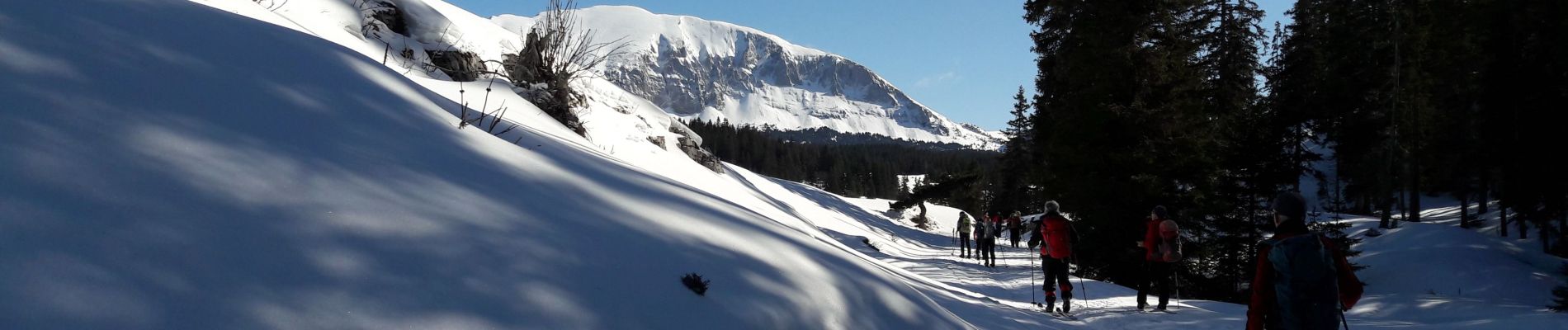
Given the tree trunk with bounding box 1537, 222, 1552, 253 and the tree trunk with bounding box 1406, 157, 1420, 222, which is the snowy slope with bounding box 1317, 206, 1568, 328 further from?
the tree trunk with bounding box 1406, 157, 1420, 222

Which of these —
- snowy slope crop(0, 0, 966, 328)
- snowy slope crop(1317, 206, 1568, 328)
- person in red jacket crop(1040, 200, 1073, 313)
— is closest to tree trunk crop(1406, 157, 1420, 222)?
snowy slope crop(1317, 206, 1568, 328)

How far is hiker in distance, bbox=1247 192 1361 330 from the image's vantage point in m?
3.83

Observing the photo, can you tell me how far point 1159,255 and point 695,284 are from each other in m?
6.72

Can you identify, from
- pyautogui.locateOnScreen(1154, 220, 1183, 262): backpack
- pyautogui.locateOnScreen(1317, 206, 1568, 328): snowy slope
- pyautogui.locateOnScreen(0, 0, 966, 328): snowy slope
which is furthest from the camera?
pyautogui.locateOnScreen(1317, 206, 1568, 328): snowy slope

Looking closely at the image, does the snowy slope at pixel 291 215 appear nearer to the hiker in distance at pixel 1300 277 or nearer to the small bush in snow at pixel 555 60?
the hiker in distance at pixel 1300 277

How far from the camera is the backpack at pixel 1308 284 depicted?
12.6 feet

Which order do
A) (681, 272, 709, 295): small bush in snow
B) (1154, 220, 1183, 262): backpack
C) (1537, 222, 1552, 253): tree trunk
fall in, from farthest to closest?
(1537, 222, 1552, 253): tree trunk, (1154, 220, 1183, 262): backpack, (681, 272, 709, 295): small bush in snow

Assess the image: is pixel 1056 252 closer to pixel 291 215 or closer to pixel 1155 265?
pixel 1155 265

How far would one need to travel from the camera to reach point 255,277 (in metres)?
2.14

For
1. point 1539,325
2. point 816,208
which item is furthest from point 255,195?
point 816,208

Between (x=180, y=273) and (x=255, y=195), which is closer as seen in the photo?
(x=180, y=273)

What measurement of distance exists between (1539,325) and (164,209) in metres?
10.8

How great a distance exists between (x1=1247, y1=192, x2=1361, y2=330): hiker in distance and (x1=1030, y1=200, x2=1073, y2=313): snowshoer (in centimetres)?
375

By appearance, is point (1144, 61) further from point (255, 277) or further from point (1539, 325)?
point (255, 277)
